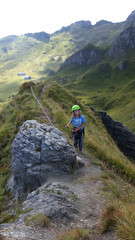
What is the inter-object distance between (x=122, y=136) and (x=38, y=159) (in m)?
28.6

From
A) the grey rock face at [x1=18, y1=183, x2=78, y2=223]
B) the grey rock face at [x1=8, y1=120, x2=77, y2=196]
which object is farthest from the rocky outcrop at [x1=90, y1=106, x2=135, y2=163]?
the grey rock face at [x1=18, y1=183, x2=78, y2=223]

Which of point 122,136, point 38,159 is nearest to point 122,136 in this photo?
point 122,136

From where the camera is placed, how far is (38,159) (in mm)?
11047

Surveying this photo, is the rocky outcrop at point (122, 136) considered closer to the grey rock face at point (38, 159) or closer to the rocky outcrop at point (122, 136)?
the rocky outcrop at point (122, 136)

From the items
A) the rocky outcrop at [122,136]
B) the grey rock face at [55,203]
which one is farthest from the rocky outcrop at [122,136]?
the grey rock face at [55,203]

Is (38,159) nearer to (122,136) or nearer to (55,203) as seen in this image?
(55,203)

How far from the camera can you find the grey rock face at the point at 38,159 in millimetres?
10805

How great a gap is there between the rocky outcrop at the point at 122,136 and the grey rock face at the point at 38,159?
2580cm

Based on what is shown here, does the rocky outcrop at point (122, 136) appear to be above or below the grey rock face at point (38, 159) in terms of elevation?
below

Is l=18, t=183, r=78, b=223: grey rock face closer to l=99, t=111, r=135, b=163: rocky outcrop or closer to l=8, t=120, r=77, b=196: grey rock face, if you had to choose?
l=8, t=120, r=77, b=196: grey rock face

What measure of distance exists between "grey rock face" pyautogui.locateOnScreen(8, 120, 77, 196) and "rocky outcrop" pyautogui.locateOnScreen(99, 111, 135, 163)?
84.6ft

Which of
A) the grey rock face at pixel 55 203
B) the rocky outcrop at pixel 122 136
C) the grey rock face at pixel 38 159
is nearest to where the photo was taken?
the grey rock face at pixel 55 203

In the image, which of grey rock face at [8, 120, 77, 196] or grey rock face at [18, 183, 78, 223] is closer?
grey rock face at [18, 183, 78, 223]

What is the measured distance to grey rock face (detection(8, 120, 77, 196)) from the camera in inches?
425
